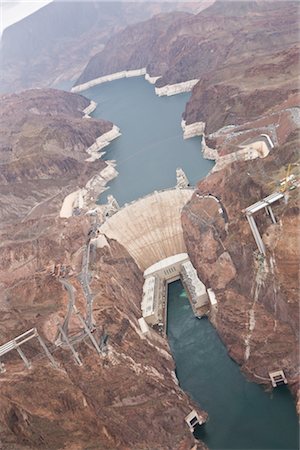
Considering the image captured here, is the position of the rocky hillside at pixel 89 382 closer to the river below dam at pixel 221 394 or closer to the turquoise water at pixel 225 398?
the turquoise water at pixel 225 398

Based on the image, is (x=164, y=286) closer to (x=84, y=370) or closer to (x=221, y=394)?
(x=221, y=394)

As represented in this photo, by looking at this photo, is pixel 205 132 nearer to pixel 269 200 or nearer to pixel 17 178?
pixel 17 178

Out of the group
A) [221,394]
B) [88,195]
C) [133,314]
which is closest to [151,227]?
[133,314]

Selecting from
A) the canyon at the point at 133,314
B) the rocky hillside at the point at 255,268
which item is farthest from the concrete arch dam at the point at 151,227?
the rocky hillside at the point at 255,268

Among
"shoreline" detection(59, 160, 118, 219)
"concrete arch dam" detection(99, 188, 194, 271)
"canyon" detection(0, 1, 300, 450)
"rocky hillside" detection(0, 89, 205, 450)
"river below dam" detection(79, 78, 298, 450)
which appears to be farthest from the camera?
"shoreline" detection(59, 160, 118, 219)

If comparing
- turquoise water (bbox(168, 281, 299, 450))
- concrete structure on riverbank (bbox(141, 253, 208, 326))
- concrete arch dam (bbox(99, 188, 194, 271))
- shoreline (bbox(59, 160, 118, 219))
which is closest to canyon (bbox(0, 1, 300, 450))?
concrete arch dam (bbox(99, 188, 194, 271))

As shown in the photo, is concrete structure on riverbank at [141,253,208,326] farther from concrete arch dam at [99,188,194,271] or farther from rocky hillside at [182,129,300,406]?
concrete arch dam at [99,188,194,271]
